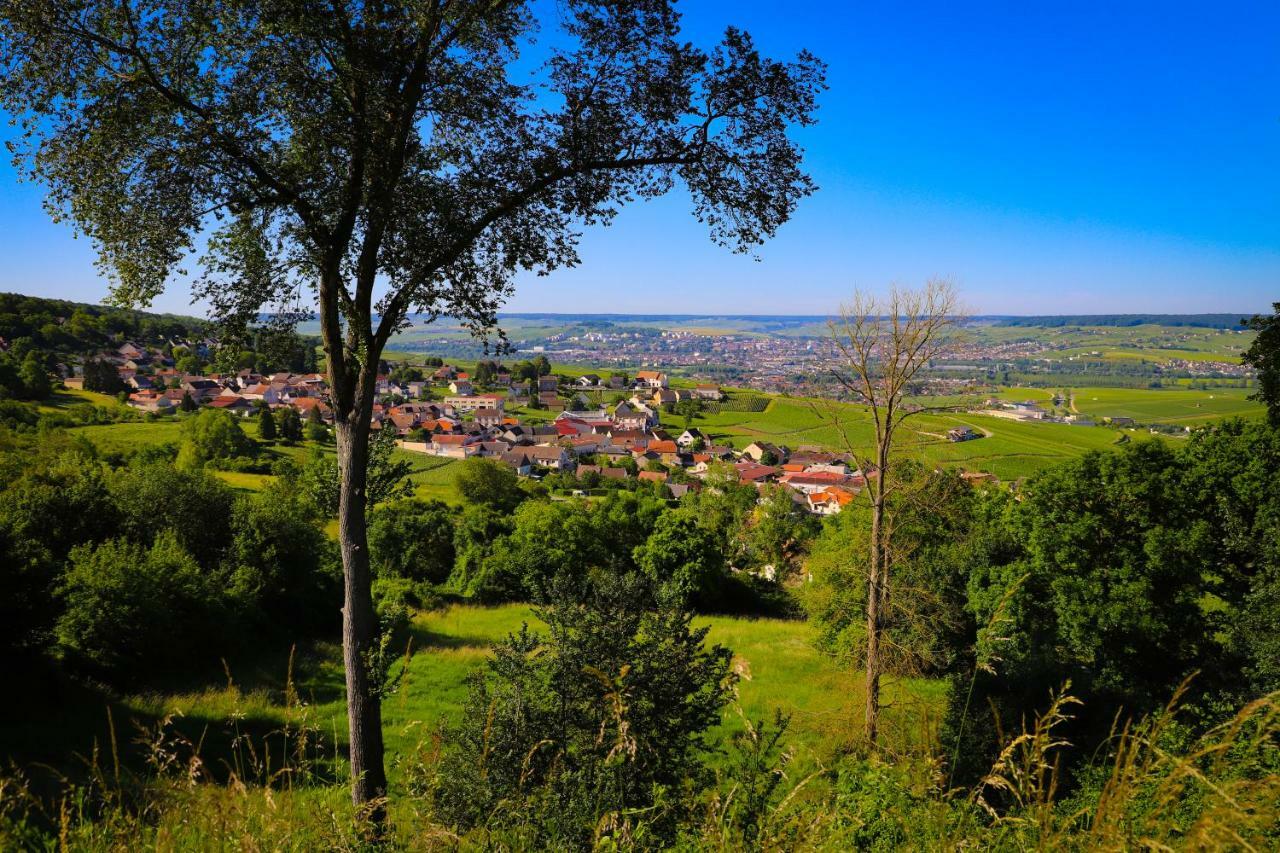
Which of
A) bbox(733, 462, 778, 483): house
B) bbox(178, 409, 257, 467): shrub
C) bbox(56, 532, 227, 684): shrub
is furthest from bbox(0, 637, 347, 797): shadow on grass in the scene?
bbox(733, 462, 778, 483): house

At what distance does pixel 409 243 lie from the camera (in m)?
5.00

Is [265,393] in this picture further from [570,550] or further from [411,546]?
[570,550]

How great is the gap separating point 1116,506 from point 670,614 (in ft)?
45.7

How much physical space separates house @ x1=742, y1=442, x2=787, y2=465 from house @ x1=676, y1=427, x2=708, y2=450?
7.41 meters

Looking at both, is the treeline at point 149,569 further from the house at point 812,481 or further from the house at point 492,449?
the house at point 492,449

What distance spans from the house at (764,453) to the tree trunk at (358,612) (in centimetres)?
7296

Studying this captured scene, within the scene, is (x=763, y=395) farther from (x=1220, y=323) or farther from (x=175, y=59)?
(x=1220, y=323)

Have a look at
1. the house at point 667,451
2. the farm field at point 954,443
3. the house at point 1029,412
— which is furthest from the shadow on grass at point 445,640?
the house at point 1029,412

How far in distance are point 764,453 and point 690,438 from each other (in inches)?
502

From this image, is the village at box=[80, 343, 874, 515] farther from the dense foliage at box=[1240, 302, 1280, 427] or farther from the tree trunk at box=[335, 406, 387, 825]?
the tree trunk at box=[335, 406, 387, 825]

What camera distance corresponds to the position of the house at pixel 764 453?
255ft

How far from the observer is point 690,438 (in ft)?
288

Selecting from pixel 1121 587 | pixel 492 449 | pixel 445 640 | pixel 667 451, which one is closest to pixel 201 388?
pixel 492 449

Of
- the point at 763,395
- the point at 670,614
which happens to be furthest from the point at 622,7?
the point at 763,395
